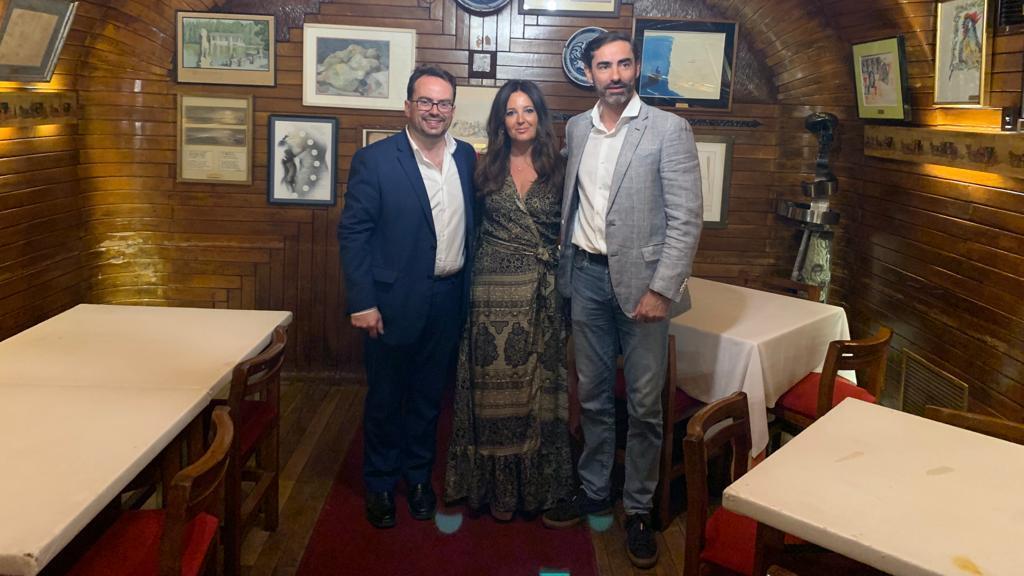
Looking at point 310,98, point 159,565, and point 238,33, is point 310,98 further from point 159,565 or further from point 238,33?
point 159,565

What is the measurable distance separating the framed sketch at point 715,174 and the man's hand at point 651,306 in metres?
2.07

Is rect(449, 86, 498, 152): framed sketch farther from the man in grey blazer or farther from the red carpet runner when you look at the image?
the red carpet runner

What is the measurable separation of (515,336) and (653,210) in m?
0.68

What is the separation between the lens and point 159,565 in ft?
5.82

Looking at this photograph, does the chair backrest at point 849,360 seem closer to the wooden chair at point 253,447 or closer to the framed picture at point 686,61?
the wooden chair at point 253,447

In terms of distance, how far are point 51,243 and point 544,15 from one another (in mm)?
2825

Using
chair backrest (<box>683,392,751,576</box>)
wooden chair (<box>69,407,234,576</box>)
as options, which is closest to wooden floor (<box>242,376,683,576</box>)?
wooden chair (<box>69,407,234,576</box>)

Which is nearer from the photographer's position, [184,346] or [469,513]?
[184,346]

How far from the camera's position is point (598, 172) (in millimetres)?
2941

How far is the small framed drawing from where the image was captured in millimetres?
4676

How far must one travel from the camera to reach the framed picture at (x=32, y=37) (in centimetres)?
346

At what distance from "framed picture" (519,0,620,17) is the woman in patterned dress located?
5.80ft

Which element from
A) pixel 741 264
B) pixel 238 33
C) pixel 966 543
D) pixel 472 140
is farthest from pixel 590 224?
pixel 238 33

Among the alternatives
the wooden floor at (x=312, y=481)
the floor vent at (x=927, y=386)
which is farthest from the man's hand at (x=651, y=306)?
the floor vent at (x=927, y=386)
